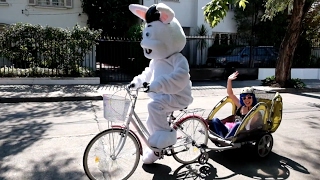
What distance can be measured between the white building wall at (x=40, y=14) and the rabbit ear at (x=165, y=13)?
1550 cm

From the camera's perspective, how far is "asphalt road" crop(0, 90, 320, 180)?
3.90 metres

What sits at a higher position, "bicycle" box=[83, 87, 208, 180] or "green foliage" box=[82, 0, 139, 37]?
"green foliage" box=[82, 0, 139, 37]

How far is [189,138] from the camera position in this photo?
409 centimetres

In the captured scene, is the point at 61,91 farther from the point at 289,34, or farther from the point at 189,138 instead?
the point at 289,34

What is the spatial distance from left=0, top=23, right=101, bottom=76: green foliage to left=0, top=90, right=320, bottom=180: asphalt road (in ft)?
15.1

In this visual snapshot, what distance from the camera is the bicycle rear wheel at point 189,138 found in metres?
4.04

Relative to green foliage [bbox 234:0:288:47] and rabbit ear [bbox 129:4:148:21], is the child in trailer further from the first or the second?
green foliage [bbox 234:0:288:47]

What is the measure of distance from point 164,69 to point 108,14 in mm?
14950

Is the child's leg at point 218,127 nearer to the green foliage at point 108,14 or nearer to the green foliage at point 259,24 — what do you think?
the green foliage at point 108,14

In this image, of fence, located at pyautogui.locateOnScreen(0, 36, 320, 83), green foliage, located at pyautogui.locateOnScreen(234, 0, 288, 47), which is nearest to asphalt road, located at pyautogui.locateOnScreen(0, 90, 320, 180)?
fence, located at pyautogui.locateOnScreen(0, 36, 320, 83)

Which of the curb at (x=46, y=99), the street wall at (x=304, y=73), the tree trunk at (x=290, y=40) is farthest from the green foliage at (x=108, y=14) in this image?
the tree trunk at (x=290, y=40)

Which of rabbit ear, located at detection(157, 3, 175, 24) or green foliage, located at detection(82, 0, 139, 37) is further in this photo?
green foliage, located at detection(82, 0, 139, 37)

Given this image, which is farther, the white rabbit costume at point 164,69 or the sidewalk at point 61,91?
the sidewalk at point 61,91

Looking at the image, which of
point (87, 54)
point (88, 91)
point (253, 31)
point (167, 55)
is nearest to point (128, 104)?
point (167, 55)
